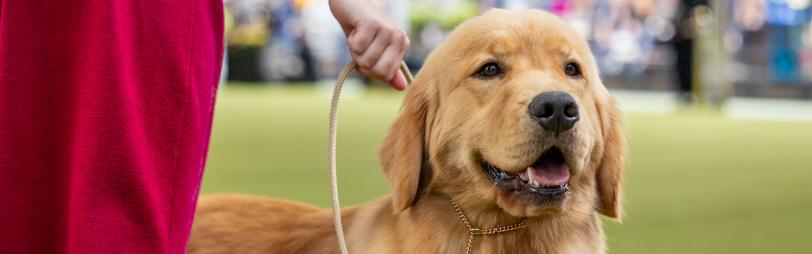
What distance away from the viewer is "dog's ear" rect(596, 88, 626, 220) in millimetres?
3055

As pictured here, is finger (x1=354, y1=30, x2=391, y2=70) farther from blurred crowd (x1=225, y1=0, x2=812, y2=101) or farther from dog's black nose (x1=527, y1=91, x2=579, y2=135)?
blurred crowd (x1=225, y1=0, x2=812, y2=101)

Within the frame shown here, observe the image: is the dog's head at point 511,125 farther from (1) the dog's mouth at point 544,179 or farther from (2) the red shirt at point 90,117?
(2) the red shirt at point 90,117

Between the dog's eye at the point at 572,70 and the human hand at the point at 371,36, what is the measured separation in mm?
543

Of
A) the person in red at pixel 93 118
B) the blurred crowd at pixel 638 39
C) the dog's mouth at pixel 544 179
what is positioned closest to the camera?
the person in red at pixel 93 118

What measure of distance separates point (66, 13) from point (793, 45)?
21.4 m

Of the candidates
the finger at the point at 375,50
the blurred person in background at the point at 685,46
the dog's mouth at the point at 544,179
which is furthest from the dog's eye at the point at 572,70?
the blurred person in background at the point at 685,46

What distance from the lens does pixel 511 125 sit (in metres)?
2.65

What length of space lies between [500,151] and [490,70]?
32 cm

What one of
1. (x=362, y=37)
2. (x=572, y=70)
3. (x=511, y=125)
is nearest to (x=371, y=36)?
(x=362, y=37)

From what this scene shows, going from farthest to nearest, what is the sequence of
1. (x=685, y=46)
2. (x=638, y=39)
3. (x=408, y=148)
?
(x=638, y=39) < (x=685, y=46) < (x=408, y=148)

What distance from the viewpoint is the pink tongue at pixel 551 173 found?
272 centimetres

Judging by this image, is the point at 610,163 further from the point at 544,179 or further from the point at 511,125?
the point at 511,125

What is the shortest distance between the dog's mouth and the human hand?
1.51 ft

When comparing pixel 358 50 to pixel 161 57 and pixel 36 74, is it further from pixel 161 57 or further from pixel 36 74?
pixel 36 74
